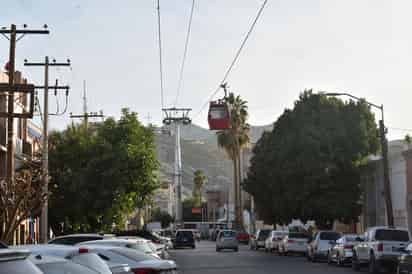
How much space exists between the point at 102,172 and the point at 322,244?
1225 centimetres

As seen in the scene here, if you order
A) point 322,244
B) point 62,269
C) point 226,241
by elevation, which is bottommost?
point 226,241

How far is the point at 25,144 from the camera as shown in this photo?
51812 millimetres

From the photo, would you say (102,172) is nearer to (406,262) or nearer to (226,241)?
(226,241)

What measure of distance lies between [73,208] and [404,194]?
1938cm

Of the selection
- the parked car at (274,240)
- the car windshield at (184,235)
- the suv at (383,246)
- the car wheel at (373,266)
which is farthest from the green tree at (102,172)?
the car windshield at (184,235)

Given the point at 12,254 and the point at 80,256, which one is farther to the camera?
the point at 80,256

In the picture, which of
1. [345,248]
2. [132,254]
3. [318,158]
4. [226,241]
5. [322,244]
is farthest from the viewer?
[226,241]

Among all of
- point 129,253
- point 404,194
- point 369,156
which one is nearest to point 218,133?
point 369,156

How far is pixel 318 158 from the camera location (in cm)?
4981

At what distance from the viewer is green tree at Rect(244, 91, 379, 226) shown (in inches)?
1955

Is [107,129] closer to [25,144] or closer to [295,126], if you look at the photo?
[25,144]

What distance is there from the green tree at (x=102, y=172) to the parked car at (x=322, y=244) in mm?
9220

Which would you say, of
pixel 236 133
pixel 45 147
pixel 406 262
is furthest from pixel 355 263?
pixel 236 133

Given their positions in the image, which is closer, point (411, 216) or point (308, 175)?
point (411, 216)
